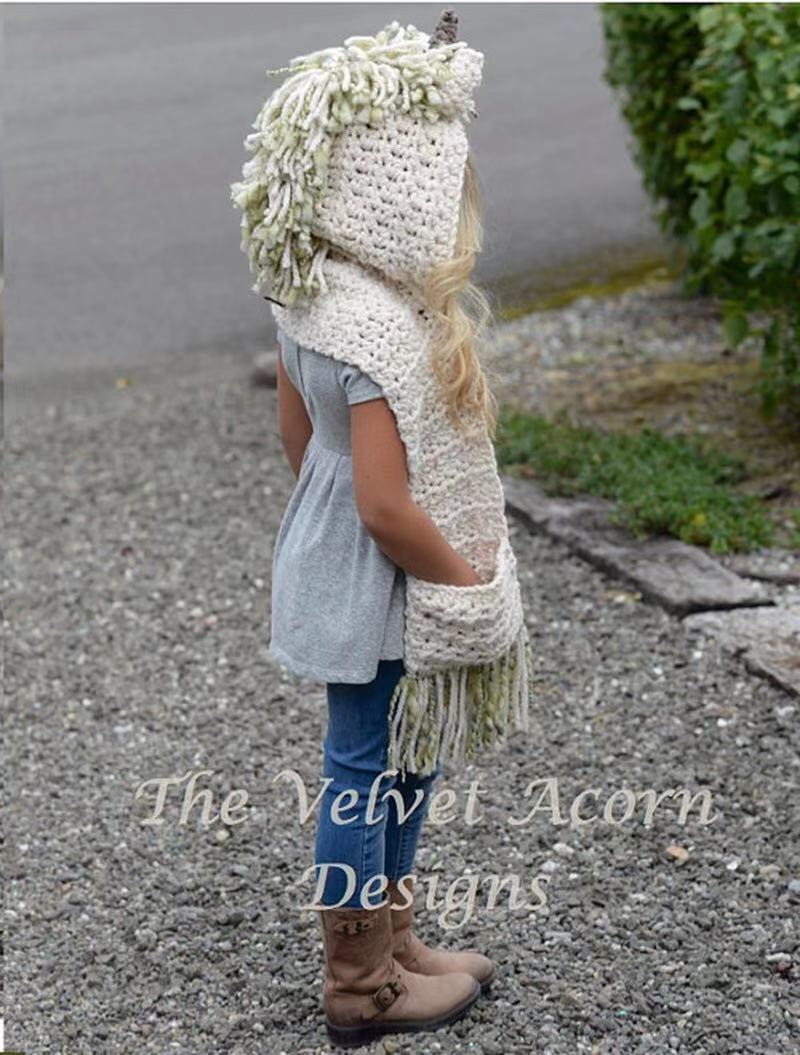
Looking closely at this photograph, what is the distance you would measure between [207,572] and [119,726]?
84 centimetres

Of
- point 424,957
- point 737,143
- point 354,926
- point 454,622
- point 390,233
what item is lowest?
point 424,957

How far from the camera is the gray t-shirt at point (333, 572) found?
8.05ft

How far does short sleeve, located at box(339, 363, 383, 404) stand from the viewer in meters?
2.34

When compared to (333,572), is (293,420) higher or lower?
higher

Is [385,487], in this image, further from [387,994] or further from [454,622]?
[387,994]

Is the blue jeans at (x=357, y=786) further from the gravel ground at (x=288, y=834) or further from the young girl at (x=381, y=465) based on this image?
the gravel ground at (x=288, y=834)

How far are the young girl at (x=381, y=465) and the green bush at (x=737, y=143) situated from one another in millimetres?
2222

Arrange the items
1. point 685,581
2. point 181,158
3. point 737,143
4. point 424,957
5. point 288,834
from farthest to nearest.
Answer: point 181,158
point 737,143
point 685,581
point 288,834
point 424,957

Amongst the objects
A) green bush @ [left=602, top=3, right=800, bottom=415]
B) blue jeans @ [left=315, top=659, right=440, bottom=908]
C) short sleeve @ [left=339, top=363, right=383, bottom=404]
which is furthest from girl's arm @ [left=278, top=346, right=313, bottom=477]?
green bush @ [left=602, top=3, right=800, bottom=415]

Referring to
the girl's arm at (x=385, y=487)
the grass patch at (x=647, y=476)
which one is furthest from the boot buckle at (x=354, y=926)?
the grass patch at (x=647, y=476)

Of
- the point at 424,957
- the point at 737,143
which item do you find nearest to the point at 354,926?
the point at 424,957

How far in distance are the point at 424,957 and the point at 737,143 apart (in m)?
2.71

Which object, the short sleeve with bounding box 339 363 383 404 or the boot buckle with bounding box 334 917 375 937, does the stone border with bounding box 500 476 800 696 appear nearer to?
the boot buckle with bounding box 334 917 375 937

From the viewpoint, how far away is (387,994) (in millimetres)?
2699
